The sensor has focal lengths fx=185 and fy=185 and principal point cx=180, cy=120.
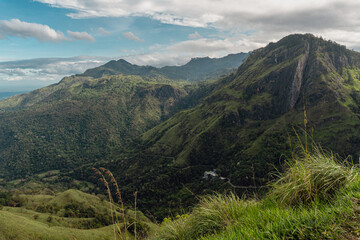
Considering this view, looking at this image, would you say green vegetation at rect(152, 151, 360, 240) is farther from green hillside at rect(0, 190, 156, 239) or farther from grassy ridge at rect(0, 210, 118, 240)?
grassy ridge at rect(0, 210, 118, 240)

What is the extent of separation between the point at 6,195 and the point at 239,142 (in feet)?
614

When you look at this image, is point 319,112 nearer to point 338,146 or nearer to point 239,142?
point 338,146

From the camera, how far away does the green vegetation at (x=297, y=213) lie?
2.72 metres

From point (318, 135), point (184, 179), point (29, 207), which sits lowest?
point (184, 179)

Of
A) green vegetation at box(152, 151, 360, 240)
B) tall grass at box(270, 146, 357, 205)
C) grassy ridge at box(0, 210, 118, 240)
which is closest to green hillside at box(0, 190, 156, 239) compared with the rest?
grassy ridge at box(0, 210, 118, 240)

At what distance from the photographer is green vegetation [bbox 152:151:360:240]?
107 inches

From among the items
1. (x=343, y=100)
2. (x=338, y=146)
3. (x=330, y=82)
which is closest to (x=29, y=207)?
(x=338, y=146)

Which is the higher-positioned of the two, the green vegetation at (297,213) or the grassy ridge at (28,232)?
the green vegetation at (297,213)

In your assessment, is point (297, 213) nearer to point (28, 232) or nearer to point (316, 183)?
point (316, 183)

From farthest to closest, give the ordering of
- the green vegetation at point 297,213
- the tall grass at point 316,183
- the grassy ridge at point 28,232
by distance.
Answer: the grassy ridge at point 28,232, the tall grass at point 316,183, the green vegetation at point 297,213

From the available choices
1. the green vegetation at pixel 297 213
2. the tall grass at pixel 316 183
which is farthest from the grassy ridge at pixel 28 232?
the tall grass at pixel 316 183

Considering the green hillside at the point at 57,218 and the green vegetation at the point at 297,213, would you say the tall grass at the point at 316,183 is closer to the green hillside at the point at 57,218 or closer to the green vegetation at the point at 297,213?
the green vegetation at the point at 297,213

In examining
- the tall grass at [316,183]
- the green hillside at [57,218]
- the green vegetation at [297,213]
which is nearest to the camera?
the green vegetation at [297,213]

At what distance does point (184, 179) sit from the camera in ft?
577
